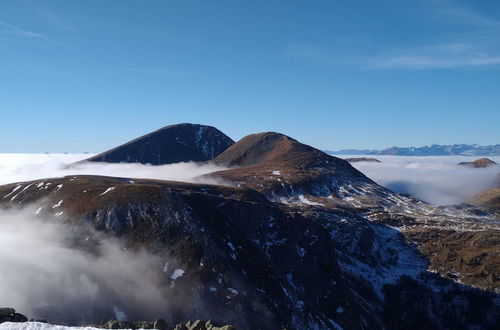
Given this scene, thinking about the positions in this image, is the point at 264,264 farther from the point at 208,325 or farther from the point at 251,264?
the point at 208,325

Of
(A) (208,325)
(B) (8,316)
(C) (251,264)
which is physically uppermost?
(B) (8,316)

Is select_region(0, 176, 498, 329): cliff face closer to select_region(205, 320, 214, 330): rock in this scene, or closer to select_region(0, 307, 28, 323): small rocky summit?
select_region(0, 307, 28, 323): small rocky summit

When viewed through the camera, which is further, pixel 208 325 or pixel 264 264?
pixel 264 264

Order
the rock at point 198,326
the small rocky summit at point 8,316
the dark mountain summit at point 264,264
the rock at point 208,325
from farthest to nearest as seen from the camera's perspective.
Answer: the dark mountain summit at point 264,264 < the rock at point 198,326 < the small rocky summit at point 8,316 < the rock at point 208,325

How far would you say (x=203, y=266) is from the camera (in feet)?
351

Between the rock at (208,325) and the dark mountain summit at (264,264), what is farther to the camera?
the dark mountain summit at (264,264)

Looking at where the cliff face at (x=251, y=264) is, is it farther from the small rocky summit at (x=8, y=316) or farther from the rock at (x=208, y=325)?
the rock at (x=208, y=325)

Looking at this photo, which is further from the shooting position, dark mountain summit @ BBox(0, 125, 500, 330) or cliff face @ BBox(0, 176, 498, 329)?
cliff face @ BBox(0, 176, 498, 329)

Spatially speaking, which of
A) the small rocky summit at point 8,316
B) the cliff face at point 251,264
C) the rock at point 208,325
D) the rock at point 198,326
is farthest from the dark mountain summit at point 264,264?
the rock at point 208,325

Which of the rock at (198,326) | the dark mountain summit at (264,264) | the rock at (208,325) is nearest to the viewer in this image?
the rock at (208,325)

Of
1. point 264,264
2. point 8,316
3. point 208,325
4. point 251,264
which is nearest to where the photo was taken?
point 8,316

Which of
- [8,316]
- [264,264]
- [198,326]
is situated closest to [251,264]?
[264,264]

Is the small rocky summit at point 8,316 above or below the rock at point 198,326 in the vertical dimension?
above

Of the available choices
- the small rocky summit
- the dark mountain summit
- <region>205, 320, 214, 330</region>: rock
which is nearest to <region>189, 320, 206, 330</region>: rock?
<region>205, 320, 214, 330</region>: rock
